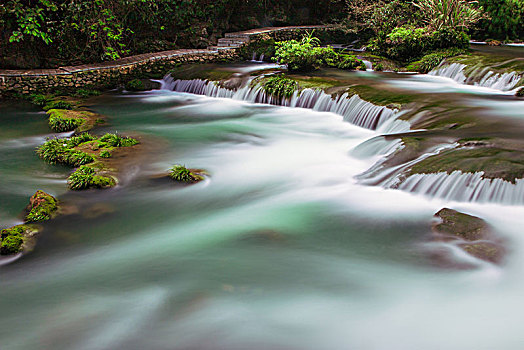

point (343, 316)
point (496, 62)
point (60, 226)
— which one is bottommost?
point (60, 226)

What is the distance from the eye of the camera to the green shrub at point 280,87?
12.6 meters

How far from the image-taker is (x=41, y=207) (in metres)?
5.97

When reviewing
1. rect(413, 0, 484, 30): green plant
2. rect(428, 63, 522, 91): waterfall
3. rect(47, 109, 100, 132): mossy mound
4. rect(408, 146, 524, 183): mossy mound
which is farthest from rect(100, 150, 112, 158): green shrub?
rect(413, 0, 484, 30): green plant

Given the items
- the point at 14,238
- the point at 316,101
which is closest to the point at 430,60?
the point at 316,101

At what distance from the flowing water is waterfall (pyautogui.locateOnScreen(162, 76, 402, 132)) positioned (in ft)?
5.30

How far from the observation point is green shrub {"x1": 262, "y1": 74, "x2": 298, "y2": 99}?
12648 millimetres

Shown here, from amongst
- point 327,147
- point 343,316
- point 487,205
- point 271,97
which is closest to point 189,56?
point 271,97

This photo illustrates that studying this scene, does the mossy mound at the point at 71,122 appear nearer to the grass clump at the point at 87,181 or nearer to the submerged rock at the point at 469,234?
the grass clump at the point at 87,181

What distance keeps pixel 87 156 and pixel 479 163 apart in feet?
20.9

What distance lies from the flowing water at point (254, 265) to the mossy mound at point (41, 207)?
0.24 meters

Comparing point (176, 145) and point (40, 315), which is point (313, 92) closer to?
point (176, 145)

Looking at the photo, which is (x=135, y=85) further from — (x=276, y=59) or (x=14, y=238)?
(x=14, y=238)

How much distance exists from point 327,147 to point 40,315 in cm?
641

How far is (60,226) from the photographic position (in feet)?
18.8
